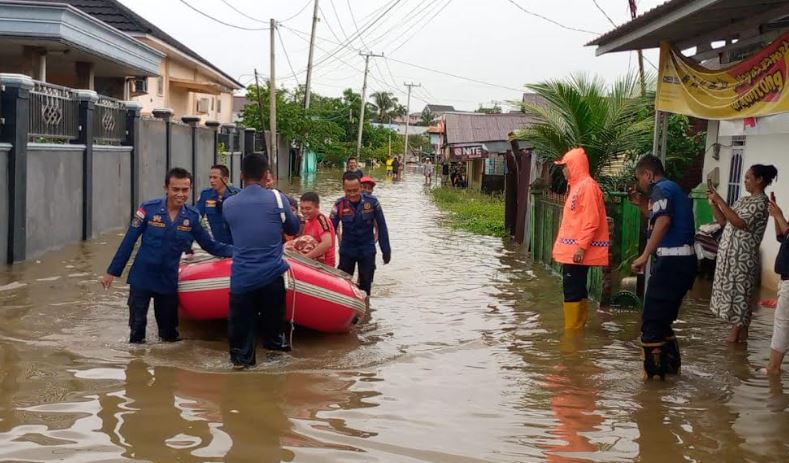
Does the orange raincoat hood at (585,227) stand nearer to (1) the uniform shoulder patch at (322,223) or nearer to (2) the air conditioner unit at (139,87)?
(1) the uniform shoulder patch at (322,223)

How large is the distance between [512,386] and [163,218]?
9.88 feet

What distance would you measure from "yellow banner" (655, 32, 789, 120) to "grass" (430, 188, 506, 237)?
877 centimetres

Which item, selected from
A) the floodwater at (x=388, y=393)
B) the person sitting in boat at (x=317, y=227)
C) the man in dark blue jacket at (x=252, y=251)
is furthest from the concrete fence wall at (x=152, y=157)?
the man in dark blue jacket at (x=252, y=251)

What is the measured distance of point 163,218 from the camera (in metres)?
6.99

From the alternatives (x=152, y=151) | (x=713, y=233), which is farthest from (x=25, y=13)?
(x=713, y=233)

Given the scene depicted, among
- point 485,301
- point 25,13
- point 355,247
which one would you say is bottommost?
point 485,301

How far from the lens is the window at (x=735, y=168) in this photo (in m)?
12.7

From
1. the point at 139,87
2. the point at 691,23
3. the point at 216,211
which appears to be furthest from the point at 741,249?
the point at 139,87

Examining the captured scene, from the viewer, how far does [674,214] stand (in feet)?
22.0

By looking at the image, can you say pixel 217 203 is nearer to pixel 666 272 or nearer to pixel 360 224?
pixel 360 224

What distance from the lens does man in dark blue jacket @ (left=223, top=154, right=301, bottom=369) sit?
6.46m

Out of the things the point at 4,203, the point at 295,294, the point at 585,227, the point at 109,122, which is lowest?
the point at 295,294

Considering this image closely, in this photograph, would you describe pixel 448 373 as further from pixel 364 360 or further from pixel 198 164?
→ pixel 198 164

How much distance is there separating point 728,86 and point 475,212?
15611mm
